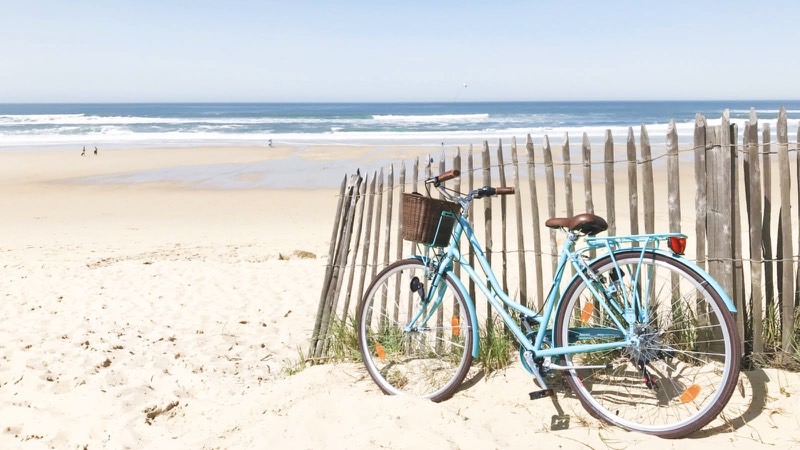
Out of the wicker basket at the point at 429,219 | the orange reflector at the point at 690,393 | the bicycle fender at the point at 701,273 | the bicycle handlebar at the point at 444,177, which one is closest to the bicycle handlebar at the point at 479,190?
the bicycle handlebar at the point at 444,177

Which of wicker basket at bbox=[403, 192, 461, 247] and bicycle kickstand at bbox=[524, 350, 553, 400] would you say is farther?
wicker basket at bbox=[403, 192, 461, 247]

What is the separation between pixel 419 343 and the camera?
13.9 feet

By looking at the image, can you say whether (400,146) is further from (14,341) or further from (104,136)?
(14,341)

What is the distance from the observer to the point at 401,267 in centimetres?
396

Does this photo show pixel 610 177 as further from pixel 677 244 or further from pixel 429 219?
pixel 429 219

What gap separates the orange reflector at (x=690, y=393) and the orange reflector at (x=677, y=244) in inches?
26.4

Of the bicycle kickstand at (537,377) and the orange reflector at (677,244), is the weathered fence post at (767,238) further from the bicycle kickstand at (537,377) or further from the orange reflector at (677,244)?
the bicycle kickstand at (537,377)

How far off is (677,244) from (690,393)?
2.45 feet

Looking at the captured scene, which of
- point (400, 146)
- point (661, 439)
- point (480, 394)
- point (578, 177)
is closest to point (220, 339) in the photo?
point (480, 394)

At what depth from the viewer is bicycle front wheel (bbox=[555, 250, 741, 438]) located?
3014mm

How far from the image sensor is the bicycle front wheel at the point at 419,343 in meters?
3.73

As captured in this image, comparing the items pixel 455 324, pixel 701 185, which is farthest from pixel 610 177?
pixel 455 324

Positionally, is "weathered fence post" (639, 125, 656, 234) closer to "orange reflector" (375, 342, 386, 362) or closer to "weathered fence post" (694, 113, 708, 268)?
"weathered fence post" (694, 113, 708, 268)

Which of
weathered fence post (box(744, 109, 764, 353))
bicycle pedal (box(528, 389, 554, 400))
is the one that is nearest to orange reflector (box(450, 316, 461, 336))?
bicycle pedal (box(528, 389, 554, 400))
